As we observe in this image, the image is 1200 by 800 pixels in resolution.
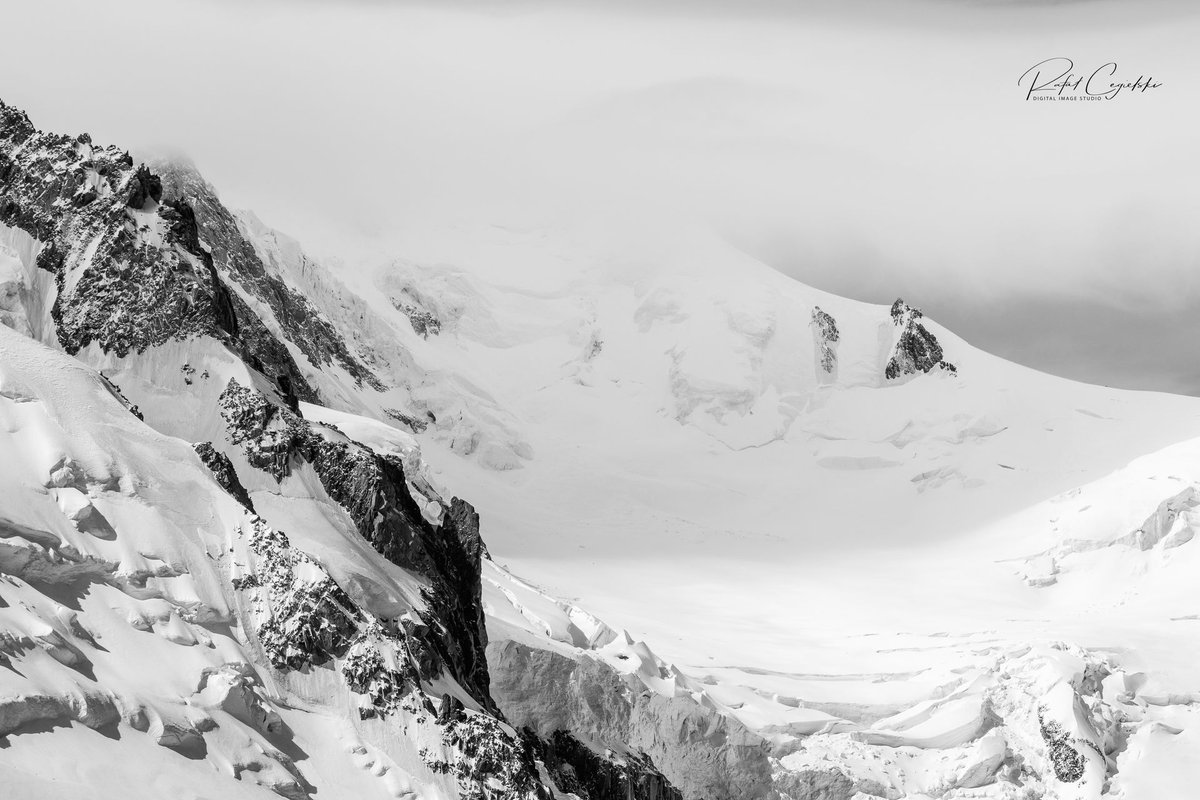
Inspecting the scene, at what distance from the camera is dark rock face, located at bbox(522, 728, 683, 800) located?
62062 millimetres

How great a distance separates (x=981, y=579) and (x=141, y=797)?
128 metres

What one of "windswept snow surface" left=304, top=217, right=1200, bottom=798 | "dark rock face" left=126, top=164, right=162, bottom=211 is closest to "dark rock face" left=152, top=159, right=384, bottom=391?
"windswept snow surface" left=304, top=217, right=1200, bottom=798


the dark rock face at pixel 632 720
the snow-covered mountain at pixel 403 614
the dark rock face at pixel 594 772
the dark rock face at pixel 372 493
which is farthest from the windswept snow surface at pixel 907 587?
the dark rock face at pixel 372 493

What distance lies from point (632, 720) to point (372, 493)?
105ft

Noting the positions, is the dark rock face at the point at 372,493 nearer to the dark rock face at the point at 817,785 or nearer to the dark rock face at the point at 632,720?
the dark rock face at the point at 632,720

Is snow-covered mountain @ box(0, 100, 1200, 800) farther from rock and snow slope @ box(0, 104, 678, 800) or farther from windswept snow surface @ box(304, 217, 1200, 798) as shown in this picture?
windswept snow surface @ box(304, 217, 1200, 798)

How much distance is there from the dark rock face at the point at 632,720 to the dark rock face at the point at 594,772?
2.73 m

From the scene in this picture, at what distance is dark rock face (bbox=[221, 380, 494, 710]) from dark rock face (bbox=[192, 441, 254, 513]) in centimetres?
285

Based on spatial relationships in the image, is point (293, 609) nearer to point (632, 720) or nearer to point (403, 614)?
point (403, 614)

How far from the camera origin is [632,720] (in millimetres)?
84438

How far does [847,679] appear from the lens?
112 m

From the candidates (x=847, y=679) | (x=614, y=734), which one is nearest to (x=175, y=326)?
(x=614, y=734)

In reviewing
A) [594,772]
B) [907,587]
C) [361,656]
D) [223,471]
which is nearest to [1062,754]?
[594,772]

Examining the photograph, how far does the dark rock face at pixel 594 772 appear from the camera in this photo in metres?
62.1
